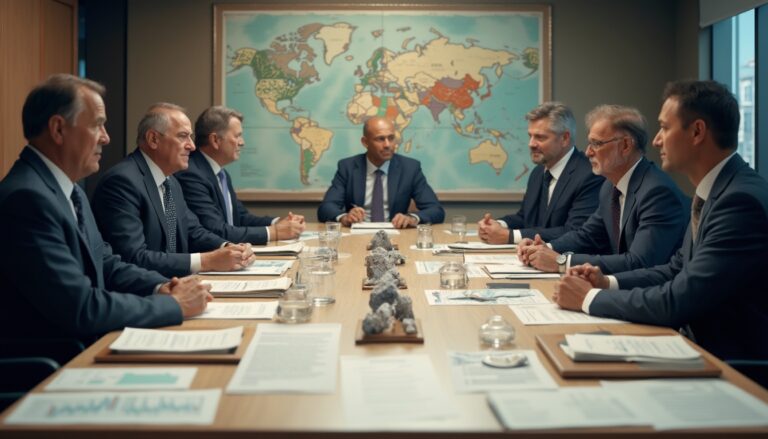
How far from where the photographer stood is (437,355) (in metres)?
1.94

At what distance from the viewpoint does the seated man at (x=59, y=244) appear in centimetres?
222

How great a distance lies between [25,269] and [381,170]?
4.01 metres

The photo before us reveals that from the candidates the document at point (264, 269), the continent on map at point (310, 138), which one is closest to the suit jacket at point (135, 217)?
the document at point (264, 269)

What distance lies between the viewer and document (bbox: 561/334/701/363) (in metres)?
1.82

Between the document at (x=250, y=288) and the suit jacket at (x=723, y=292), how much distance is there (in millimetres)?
1077

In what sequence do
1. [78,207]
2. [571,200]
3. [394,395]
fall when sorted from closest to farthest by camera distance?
[394,395], [78,207], [571,200]

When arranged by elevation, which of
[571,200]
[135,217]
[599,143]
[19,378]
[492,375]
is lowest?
[19,378]

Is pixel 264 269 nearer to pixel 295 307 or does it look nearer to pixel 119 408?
pixel 295 307

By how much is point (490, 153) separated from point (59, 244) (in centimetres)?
507

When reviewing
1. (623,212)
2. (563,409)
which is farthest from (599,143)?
(563,409)

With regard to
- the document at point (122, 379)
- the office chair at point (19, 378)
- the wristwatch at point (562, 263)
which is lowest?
the office chair at point (19, 378)

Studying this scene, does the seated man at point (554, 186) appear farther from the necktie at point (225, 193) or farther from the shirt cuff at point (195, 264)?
the shirt cuff at point (195, 264)

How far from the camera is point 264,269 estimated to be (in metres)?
3.38

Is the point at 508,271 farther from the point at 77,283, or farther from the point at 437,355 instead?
the point at 77,283
